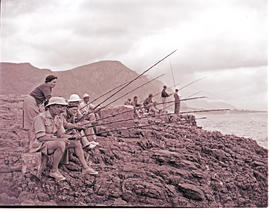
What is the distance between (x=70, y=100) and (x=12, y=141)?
120cm

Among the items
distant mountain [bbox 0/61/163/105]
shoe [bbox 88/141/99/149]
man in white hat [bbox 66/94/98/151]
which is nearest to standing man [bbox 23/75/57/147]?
distant mountain [bbox 0/61/163/105]

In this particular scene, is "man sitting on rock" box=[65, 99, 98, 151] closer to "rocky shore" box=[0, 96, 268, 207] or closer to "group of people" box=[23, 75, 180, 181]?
"group of people" box=[23, 75, 180, 181]

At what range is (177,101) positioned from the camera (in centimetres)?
680

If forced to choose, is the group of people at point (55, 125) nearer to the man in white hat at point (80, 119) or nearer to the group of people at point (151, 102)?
the man in white hat at point (80, 119)

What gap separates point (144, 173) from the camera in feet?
18.0

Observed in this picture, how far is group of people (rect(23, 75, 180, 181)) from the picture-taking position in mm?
5023

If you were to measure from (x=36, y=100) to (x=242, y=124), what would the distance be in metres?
3.82

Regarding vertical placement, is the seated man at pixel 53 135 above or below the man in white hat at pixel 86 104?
below

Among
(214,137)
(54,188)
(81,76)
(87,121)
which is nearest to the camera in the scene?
(54,188)

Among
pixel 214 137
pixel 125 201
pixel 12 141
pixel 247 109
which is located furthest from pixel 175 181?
pixel 12 141

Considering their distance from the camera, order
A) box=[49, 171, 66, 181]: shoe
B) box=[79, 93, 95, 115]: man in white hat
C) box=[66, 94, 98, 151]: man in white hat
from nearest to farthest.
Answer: box=[49, 171, 66, 181]: shoe < box=[66, 94, 98, 151]: man in white hat < box=[79, 93, 95, 115]: man in white hat

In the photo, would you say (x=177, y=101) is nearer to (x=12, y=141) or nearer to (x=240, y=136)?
(x=240, y=136)

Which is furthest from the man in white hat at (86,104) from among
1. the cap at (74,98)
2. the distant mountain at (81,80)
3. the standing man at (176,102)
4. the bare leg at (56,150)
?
the standing man at (176,102)

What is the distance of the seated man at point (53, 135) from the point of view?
5000mm
